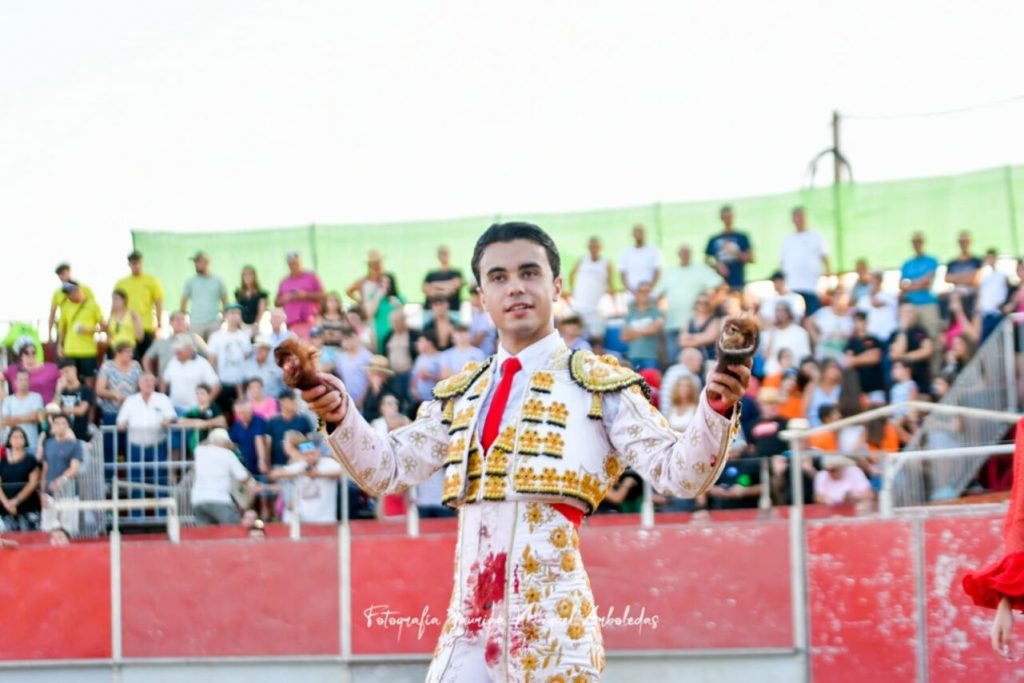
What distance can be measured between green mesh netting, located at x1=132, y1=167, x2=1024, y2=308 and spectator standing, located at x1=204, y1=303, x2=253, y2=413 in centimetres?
66

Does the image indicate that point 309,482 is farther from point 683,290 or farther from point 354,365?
point 683,290

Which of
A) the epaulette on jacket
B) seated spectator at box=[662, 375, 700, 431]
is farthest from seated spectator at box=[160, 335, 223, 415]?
the epaulette on jacket

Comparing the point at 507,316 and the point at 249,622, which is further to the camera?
the point at 249,622

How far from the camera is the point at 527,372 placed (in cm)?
475

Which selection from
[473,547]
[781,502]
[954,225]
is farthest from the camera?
[954,225]

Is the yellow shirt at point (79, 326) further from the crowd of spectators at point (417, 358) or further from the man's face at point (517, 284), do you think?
the man's face at point (517, 284)

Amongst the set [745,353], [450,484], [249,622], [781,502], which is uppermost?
[745,353]

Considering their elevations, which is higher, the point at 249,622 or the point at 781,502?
the point at 781,502

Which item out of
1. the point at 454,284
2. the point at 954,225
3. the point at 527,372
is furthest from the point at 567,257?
the point at 527,372

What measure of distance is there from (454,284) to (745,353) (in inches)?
356

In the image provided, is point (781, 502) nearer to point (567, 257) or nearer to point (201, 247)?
point (567, 257)

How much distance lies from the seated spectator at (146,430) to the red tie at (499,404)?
8.33 metres

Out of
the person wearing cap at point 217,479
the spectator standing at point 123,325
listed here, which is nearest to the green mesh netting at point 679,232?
the spectator standing at point 123,325

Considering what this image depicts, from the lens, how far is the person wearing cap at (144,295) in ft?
45.7
